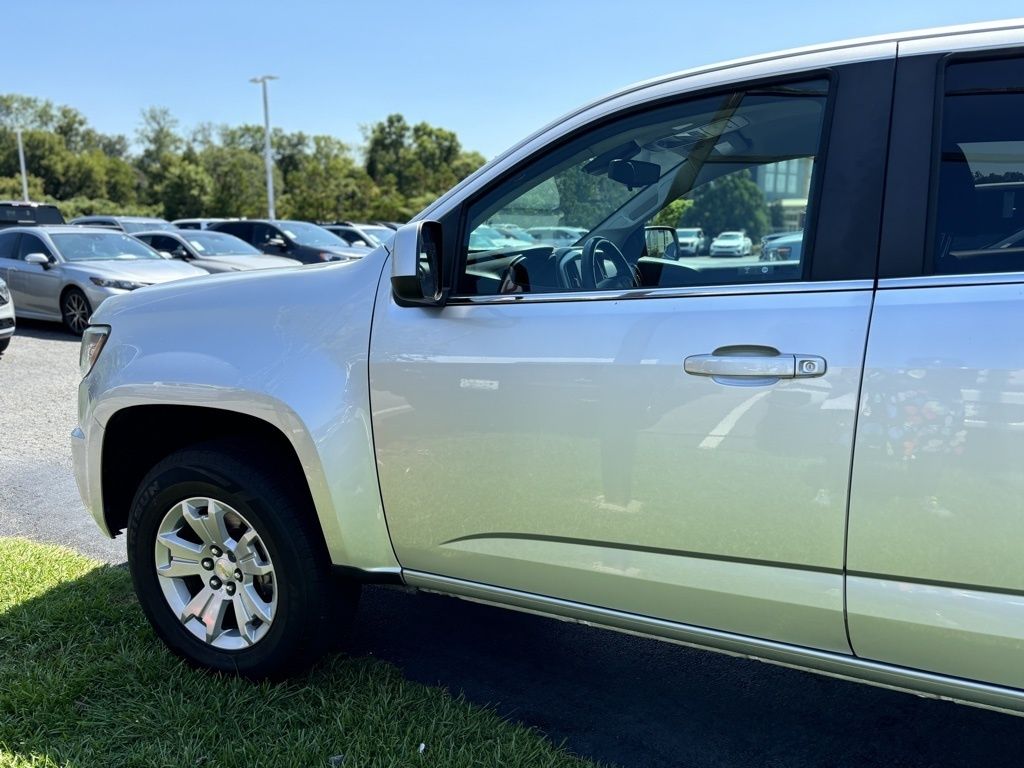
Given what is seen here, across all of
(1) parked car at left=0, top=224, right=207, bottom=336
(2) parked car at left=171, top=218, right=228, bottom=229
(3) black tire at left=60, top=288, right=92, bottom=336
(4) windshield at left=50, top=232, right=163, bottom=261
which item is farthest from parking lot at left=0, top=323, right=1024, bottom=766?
(2) parked car at left=171, top=218, right=228, bottom=229

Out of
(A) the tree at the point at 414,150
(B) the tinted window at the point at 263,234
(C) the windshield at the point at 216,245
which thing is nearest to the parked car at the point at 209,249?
(C) the windshield at the point at 216,245

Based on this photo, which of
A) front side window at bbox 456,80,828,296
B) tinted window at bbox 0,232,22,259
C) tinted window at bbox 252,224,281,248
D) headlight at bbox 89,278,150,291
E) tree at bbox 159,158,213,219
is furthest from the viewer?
tree at bbox 159,158,213,219

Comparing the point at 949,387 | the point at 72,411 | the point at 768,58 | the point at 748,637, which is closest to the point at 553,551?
the point at 748,637

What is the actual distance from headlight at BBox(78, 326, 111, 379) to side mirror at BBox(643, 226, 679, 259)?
1932 millimetres

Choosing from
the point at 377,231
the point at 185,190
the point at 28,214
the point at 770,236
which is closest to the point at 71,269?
the point at 770,236

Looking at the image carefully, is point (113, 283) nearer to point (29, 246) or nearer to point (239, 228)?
point (29, 246)

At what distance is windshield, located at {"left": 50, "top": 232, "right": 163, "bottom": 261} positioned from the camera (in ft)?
38.7

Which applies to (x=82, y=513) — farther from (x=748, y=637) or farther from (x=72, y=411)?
(x=748, y=637)

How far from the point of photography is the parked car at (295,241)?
16703 millimetres

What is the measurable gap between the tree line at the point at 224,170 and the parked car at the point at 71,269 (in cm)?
3244

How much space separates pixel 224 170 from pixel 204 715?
175 feet

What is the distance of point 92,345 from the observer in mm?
3154

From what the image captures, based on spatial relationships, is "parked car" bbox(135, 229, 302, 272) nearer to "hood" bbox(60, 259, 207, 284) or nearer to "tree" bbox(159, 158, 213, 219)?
"hood" bbox(60, 259, 207, 284)

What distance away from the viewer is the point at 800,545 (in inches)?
80.5
